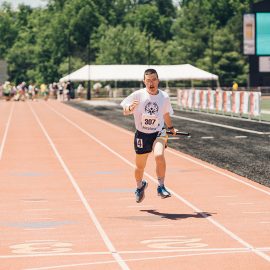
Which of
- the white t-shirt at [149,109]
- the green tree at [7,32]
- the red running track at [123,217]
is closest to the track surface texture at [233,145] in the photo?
the red running track at [123,217]

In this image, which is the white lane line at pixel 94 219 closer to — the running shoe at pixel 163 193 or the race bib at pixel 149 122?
the running shoe at pixel 163 193

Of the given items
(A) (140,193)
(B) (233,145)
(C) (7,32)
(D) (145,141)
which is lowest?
(B) (233,145)

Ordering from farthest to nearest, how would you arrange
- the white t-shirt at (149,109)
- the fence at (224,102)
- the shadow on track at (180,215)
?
the fence at (224,102), the white t-shirt at (149,109), the shadow on track at (180,215)

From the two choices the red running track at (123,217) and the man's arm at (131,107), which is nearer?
the red running track at (123,217)

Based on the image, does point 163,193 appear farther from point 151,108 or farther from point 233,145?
point 233,145

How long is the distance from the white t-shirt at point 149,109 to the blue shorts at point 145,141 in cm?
8

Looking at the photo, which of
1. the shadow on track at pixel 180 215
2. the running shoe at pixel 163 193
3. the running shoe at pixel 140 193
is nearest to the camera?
the shadow on track at pixel 180 215

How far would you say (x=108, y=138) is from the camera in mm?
27797

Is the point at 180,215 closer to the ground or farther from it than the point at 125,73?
closer to the ground

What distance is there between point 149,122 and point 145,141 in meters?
0.29

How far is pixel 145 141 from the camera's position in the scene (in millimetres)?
11883

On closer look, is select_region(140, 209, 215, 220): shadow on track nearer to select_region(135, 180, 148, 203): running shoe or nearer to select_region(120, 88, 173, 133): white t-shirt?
select_region(135, 180, 148, 203): running shoe

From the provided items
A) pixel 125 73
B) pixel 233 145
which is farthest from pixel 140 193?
pixel 125 73

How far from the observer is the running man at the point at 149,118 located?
37.9 ft
